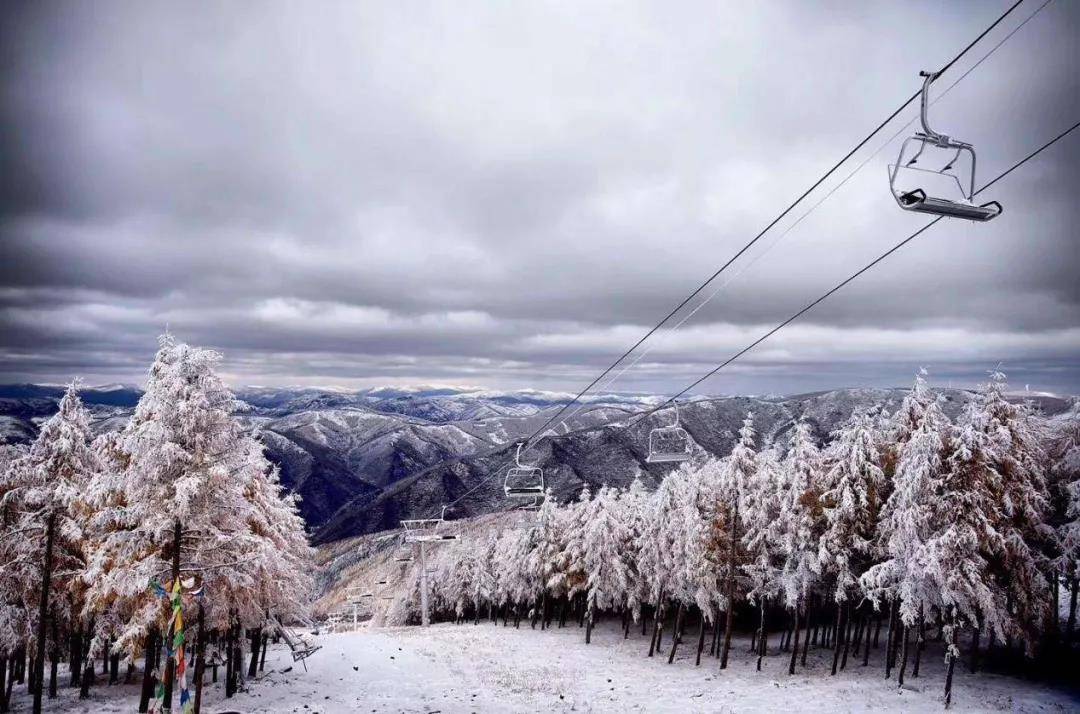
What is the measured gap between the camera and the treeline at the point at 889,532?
2416 cm

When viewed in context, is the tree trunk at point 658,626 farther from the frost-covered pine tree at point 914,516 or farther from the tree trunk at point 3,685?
the tree trunk at point 3,685

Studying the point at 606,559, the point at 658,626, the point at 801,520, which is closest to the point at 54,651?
the point at 606,559

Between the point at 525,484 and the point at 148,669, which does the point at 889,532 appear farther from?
the point at 148,669

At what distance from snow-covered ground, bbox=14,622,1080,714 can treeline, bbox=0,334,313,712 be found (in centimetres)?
350

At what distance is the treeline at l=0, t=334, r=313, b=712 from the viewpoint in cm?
1733

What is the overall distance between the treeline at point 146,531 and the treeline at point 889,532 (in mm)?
22621

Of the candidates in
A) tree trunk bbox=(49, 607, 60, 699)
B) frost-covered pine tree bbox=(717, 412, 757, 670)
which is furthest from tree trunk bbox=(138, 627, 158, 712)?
frost-covered pine tree bbox=(717, 412, 757, 670)

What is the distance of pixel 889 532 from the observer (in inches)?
1059

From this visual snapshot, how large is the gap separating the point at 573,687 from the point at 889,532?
16067 mm

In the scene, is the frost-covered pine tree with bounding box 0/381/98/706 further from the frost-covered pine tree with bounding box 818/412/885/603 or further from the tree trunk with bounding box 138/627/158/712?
the frost-covered pine tree with bounding box 818/412/885/603

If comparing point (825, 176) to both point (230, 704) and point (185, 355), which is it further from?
point (230, 704)

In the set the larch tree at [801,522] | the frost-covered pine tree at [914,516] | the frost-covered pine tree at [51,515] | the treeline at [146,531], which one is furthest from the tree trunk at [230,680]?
the frost-covered pine tree at [914,516]

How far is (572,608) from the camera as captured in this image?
5884 centimetres

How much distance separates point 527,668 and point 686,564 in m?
10.4
